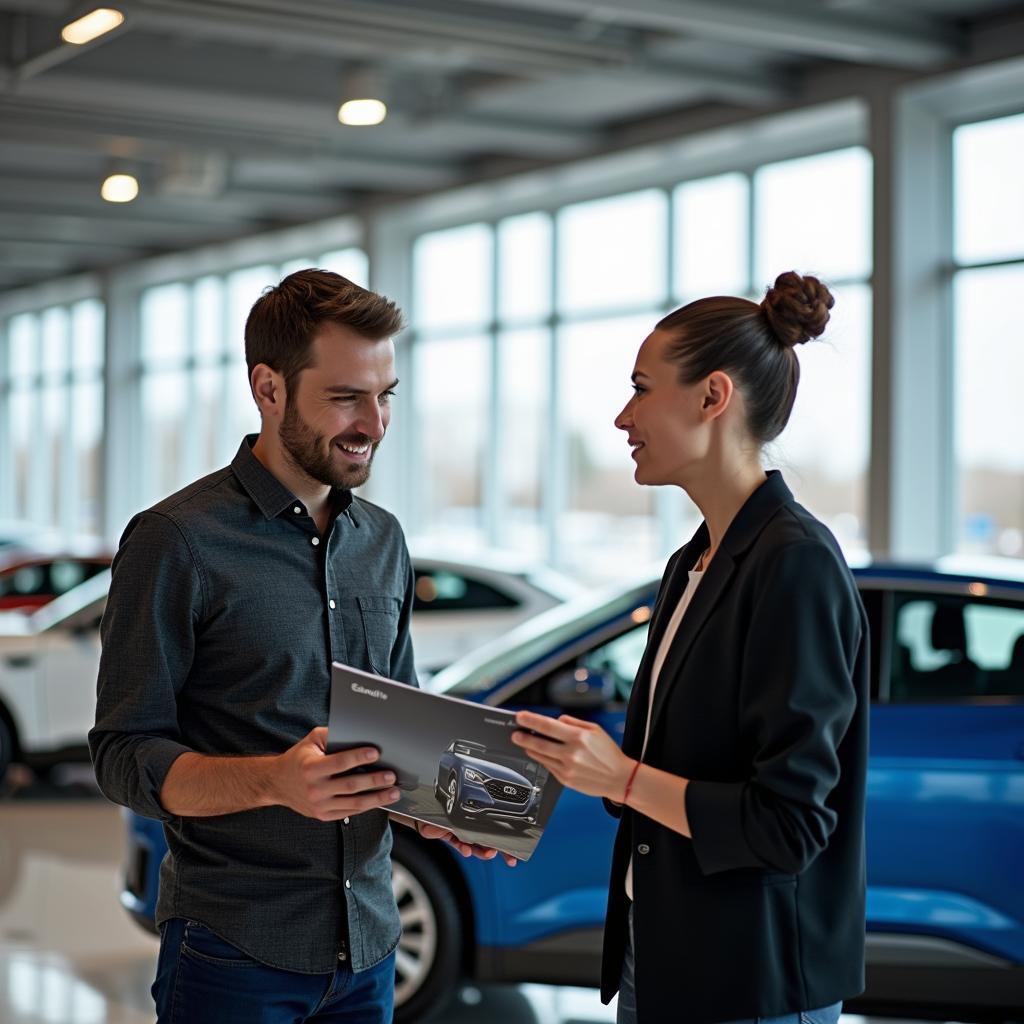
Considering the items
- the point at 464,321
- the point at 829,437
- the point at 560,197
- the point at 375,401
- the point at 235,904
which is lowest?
the point at 235,904

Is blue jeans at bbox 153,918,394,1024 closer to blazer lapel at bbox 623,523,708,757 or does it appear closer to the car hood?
the car hood

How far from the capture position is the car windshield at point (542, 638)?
15.0 feet

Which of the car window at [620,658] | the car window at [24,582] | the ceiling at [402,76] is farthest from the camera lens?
the car window at [24,582]

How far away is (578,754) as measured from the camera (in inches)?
73.5

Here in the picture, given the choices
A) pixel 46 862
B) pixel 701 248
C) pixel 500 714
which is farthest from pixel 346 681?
pixel 701 248

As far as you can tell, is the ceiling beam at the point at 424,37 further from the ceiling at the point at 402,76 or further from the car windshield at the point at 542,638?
the car windshield at the point at 542,638

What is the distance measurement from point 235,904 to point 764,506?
88 centimetres

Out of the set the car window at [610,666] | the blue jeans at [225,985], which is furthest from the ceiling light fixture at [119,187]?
the blue jeans at [225,985]

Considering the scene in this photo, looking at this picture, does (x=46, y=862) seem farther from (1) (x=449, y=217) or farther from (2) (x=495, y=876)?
(1) (x=449, y=217)

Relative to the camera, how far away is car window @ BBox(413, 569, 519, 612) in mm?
7895

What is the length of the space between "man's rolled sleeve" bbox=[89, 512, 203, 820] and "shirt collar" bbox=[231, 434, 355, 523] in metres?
0.15

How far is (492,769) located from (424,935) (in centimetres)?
271

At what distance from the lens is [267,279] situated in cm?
1655

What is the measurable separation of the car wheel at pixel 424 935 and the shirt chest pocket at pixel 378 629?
7.70ft
